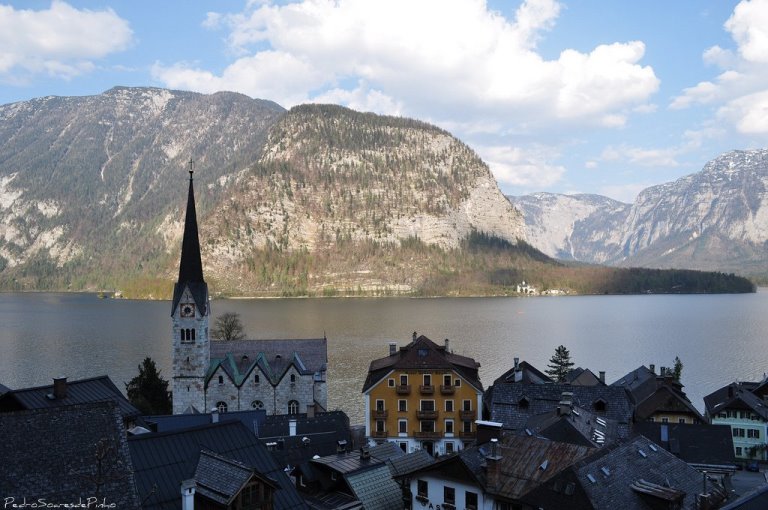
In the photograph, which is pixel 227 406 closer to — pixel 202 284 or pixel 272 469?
pixel 202 284

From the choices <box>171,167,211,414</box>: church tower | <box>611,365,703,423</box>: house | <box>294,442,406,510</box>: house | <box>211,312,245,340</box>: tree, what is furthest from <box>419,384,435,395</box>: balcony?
<box>211,312,245,340</box>: tree

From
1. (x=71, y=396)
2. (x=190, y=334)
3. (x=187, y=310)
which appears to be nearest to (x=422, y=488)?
(x=71, y=396)

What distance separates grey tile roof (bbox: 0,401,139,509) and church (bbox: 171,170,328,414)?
41.3m

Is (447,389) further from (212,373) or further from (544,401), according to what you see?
(212,373)

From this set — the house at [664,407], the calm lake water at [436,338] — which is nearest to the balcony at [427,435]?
the calm lake water at [436,338]

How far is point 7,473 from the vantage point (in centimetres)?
1496

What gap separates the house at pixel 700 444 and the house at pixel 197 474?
29084 millimetres

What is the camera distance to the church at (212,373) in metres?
56.8

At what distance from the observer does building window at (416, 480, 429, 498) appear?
28250 mm

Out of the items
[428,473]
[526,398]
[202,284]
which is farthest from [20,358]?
[428,473]

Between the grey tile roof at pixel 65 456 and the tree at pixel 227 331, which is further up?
the grey tile roof at pixel 65 456

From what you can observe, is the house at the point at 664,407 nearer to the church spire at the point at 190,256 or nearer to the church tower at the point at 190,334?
the church tower at the point at 190,334

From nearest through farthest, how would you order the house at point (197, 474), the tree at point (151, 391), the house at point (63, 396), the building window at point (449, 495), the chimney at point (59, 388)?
the house at point (197, 474) < the building window at point (449, 495) < the house at point (63, 396) < the chimney at point (59, 388) < the tree at point (151, 391)

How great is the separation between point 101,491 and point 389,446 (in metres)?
20.3
